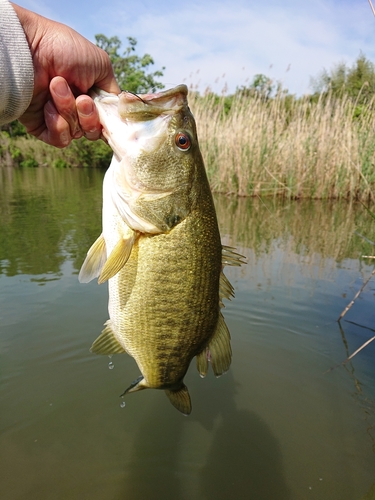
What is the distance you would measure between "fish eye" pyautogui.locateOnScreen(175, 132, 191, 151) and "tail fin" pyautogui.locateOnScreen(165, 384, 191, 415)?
1.16m

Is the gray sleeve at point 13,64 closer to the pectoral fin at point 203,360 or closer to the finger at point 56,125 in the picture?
the finger at point 56,125

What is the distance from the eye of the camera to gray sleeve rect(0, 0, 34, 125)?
5.85 ft

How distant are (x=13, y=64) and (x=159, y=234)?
1.07 m

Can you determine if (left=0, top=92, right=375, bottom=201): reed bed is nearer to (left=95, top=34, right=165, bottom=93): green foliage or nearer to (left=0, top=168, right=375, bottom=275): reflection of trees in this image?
(left=0, top=168, right=375, bottom=275): reflection of trees

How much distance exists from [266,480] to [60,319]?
2430 mm

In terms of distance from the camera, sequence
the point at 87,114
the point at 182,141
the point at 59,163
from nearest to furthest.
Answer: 1. the point at 182,141
2. the point at 87,114
3. the point at 59,163

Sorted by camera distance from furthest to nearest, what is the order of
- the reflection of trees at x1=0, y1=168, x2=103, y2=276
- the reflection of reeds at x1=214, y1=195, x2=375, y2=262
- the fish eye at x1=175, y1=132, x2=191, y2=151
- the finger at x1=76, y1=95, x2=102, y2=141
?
1. the reflection of reeds at x1=214, y1=195, x2=375, y2=262
2. the reflection of trees at x1=0, y1=168, x2=103, y2=276
3. the finger at x1=76, y1=95, x2=102, y2=141
4. the fish eye at x1=175, y1=132, x2=191, y2=151

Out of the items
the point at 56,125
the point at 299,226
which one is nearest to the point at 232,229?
the point at 299,226

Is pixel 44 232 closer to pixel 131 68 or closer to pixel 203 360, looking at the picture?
pixel 203 360

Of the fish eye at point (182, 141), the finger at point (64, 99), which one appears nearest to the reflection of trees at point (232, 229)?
the finger at point (64, 99)

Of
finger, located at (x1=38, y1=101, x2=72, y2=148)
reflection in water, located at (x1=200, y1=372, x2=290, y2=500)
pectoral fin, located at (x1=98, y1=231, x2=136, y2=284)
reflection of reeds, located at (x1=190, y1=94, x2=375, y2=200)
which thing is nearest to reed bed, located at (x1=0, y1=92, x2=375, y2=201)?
reflection of reeds, located at (x1=190, y1=94, x2=375, y2=200)

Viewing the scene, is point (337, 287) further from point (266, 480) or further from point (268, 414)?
point (266, 480)

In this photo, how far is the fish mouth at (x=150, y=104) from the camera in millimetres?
1630

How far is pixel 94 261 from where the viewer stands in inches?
74.3
